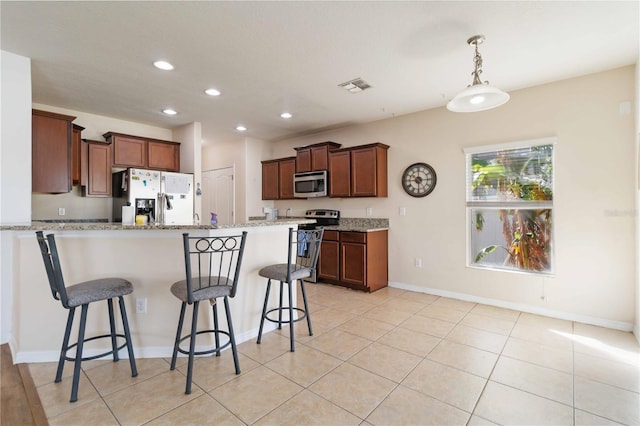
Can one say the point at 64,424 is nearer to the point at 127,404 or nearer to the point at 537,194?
the point at 127,404

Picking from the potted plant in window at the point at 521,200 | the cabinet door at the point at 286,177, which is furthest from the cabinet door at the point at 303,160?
the potted plant in window at the point at 521,200

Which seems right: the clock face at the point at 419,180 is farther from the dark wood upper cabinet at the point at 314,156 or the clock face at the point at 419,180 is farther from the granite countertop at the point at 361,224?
the dark wood upper cabinet at the point at 314,156

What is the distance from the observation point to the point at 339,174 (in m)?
4.91

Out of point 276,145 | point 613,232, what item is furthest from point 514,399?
point 276,145

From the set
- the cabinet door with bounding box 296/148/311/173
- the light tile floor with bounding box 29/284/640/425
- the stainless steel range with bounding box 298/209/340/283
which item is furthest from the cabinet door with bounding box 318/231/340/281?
the light tile floor with bounding box 29/284/640/425

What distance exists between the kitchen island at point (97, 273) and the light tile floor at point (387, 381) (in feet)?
0.70

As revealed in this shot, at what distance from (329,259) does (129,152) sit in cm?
335

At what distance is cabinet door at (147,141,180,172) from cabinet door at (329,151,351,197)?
251 cm

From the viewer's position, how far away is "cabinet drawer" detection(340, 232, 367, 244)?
170 inches

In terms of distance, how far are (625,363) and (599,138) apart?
205cm

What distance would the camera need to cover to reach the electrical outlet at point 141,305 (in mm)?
2480

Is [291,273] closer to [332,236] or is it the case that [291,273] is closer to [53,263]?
[53,263]

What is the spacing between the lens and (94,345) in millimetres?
2430

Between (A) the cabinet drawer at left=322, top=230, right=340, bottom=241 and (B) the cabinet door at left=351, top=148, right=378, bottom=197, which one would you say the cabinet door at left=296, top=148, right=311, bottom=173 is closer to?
(B) the cabinet door at left=351, top=148, right=378, bottom=197
